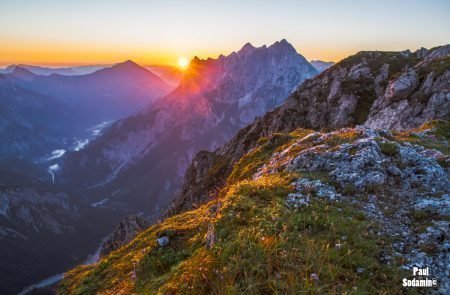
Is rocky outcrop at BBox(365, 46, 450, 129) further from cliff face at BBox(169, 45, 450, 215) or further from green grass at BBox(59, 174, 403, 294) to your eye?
green grass at BBox(59, 174, 403, 294)

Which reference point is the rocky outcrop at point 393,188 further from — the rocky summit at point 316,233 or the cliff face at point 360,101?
the cliff face at point 360,101

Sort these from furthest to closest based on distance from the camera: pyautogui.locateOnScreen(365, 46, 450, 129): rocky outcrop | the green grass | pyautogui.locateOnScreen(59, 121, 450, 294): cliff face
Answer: pyautogui.locateOnScreen(365, 46, 450, 129): rocky outcrop, pyautogui.locateOnScreen(59, 121, 450, 294): cliff face, the green grass

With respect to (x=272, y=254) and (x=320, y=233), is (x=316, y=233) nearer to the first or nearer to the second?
(x=320, y=233)

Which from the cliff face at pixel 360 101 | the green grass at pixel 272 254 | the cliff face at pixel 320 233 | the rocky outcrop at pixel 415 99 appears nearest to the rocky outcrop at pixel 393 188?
the cliff face at pixel 320 233

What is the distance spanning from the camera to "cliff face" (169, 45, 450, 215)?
6575 centimetres

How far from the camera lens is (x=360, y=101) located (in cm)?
8425

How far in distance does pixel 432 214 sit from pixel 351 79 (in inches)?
3294

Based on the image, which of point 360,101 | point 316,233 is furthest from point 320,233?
point 360,101

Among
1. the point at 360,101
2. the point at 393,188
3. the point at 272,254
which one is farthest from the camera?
the point at 360,101

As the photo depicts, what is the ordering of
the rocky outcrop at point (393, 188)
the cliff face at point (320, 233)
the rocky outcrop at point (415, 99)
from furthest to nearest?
the rocky outcrop at point (415, 99) → the rocky outcrop at point (393, 188) → the cliff face at point (320, 233)

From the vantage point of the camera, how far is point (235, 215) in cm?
1394

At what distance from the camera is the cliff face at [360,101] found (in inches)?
2589

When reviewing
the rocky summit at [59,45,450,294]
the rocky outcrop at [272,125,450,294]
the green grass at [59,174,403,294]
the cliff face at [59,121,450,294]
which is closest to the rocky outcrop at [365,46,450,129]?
the rocky summit at [59,45,450,294]

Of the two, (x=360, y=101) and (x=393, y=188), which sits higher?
(x=393, y=188)
